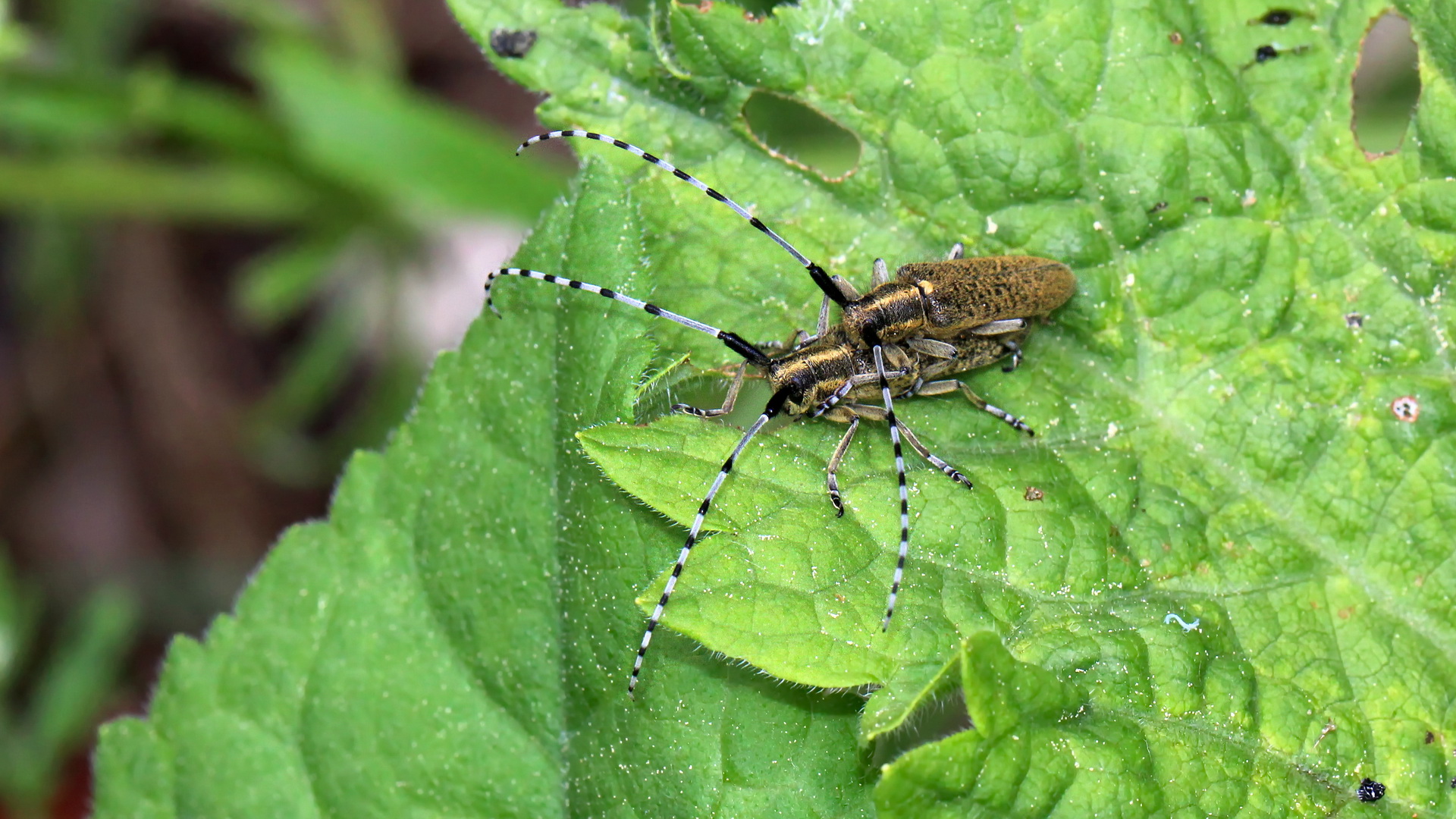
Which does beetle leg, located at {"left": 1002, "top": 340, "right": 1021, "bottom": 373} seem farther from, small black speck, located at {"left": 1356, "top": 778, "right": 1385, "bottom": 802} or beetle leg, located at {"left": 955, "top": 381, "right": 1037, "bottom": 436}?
small black speck, located at {"left": 1356, "top": 778, "right": 1385, "bottom": 802}

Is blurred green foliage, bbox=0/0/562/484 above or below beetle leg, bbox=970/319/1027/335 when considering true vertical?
above

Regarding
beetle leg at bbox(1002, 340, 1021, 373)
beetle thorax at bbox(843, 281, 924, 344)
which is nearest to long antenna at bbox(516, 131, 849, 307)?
beetle thorax at bbox(843, 281, 924, 344)

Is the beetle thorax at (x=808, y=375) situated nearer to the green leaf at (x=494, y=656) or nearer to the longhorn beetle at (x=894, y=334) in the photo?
the longhorn beetle at (x=894, y=334)

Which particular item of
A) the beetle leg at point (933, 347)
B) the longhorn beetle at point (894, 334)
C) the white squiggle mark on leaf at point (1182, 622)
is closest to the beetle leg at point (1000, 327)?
the longhorn beetle at point (894, 334)

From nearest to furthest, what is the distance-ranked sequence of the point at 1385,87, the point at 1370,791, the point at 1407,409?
the point at 1370,791 → the point at 1407,409 → the point at 1385,87

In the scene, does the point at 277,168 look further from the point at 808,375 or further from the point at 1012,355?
the point at 1012,355

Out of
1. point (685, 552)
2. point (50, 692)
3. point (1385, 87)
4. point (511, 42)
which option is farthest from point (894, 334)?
point (50, 692)

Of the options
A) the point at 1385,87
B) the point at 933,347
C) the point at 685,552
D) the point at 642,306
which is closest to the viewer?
the point at 685,552
